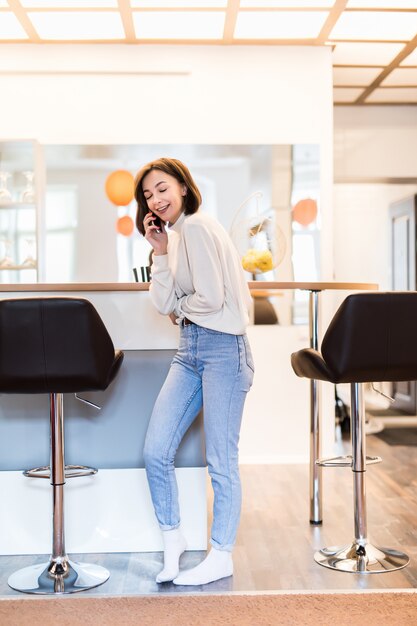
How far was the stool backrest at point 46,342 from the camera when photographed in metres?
2.38

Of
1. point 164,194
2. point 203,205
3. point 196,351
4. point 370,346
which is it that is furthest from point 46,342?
point 203,205

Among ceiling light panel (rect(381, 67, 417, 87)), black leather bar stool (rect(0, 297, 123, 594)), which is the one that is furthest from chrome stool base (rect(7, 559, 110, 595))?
ceiling light panel (rect(381, 67, 417, 87))

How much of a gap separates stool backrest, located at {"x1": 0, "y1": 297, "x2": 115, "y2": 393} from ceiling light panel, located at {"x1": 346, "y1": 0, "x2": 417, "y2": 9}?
2.75m

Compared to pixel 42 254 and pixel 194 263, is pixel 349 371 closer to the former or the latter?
pixel 194 263

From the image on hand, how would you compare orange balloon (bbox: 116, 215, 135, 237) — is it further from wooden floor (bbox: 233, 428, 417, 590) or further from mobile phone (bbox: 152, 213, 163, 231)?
mobile phone (bbox: 152, 213, 163, 231)

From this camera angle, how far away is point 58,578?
2521mm

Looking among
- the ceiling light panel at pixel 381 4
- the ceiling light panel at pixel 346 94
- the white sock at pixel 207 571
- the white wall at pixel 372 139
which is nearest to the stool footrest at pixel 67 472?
the white sock at pixel 207 571

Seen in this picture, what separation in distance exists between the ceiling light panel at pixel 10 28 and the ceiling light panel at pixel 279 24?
1.30m

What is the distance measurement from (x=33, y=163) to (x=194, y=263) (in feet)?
8.57

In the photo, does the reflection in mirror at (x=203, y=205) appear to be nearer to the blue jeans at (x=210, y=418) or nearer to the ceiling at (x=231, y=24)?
the ceiling at (x=231, y=24)

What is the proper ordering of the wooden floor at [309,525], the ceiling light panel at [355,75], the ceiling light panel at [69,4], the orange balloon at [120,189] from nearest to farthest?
1. the wooden floor at [309,525]
2. the ceiling light panel at [69,4]
3. the orange balloon at [120,189]
4. the ceiling light panel at [355,75]

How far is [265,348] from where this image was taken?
4.89 metres

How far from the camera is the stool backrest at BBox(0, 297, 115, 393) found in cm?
238

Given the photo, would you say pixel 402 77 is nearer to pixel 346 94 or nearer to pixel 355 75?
pixel 355 75
